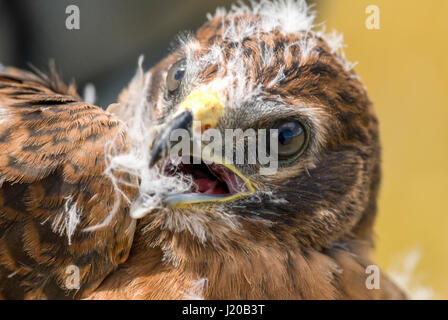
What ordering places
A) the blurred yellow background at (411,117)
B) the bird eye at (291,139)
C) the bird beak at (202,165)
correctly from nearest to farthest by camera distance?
1. the bird beak at (202,165)
2. the bird eye at (291,139)
3. the blurred yellow background at (411,117)

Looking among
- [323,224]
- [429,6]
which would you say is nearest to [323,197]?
[323,224]

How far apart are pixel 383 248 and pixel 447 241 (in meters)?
0.57

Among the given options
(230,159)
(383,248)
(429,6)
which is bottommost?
(383,248)

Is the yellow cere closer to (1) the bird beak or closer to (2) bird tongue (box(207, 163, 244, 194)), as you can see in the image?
(1) the bird beak

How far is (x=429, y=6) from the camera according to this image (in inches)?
161

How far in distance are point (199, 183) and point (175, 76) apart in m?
0.42

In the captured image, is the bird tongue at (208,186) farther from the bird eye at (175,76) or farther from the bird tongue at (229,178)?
the bird eye at (175,76)

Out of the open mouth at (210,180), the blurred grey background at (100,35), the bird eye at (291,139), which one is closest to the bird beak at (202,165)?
the open mouth at (210,180)

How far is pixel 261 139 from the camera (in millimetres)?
1689

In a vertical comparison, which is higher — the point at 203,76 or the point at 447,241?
the point at 203,76

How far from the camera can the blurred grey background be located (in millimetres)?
3797

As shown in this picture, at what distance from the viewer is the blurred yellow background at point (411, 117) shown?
4156 mm

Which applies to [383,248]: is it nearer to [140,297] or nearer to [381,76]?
[381,76]

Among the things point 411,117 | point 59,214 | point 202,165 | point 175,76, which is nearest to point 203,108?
point 202,165
